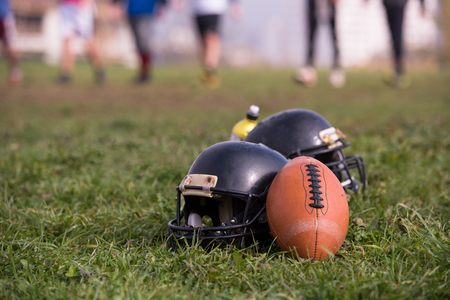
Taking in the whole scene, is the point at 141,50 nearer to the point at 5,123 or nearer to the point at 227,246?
the point at 5,123

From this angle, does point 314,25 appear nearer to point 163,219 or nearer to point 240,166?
point 163,219

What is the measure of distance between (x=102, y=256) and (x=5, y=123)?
467 cm

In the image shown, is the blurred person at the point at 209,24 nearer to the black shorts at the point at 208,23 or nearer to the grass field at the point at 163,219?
the black shorts at the point at 208,23

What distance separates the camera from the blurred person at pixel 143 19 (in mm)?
9492

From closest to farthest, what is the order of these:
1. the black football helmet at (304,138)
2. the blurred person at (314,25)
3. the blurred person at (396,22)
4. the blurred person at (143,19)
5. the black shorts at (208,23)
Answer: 1. the black football helmet at (304,138)
2. the blurred person at (396,22)
3. the blurred person at (314,25)
4. the black shorts at (208,23)
5. the blurred person at (143,19)

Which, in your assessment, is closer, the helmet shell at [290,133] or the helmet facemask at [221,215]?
the helmet facemask at [221,215]

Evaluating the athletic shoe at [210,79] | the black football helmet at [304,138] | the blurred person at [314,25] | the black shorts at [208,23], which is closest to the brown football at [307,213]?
the black football helmet at [304,138]

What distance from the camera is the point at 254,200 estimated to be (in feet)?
6.62

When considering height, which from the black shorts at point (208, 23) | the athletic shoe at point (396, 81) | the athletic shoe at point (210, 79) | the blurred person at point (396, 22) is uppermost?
the black shorts at point (208, 23)

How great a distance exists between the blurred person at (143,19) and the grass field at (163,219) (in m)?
4.09

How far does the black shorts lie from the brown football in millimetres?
7583

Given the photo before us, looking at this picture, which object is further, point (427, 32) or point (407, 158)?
point (427, 32)

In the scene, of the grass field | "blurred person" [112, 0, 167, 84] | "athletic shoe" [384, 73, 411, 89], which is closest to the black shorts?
"blurred person" [112, 0, 167, 84]

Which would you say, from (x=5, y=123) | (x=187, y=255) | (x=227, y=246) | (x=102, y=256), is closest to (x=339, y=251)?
(x=227, y=246)
